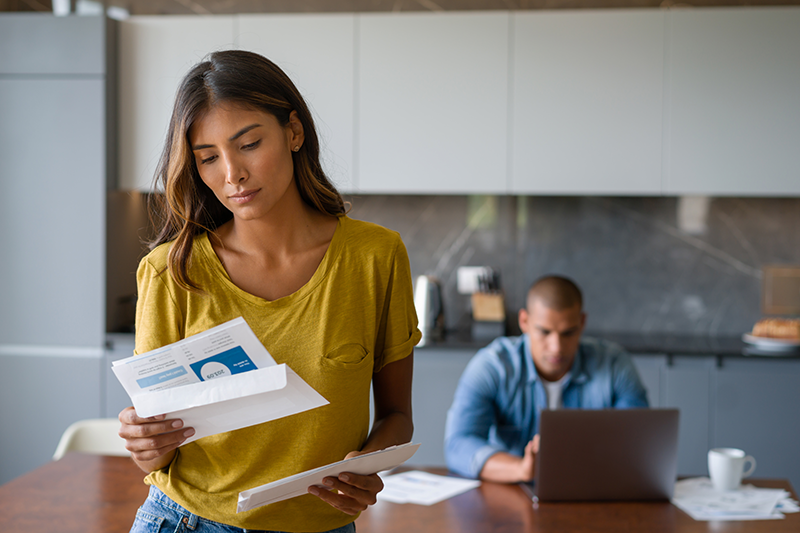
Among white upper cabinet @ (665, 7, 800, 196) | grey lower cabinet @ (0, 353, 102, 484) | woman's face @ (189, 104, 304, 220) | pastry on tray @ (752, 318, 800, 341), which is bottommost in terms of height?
grey lower cabinet @ (0, 353, 102, 484)

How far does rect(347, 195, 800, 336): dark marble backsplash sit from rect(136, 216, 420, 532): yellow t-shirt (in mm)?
2473

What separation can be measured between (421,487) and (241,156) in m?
0.96

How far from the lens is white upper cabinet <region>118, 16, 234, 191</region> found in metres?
3.20

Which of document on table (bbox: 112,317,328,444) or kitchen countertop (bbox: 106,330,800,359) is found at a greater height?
document on table (bbox: 112,317,328,444)

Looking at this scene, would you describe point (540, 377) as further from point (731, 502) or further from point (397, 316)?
point (397, 316)

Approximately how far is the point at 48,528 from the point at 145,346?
0.68 metres

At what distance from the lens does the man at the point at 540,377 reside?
6.66 ft

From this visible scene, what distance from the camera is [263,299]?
3.28 ft

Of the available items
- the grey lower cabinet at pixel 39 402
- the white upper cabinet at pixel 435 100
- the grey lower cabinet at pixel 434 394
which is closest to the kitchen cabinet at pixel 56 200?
the grey lower cabinet at pixel 39 402

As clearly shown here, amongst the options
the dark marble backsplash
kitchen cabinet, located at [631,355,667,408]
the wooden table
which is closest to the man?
the wooden table

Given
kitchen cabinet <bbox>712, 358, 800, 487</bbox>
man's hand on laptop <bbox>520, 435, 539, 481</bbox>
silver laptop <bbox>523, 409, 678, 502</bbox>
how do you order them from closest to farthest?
silver laptop <bbox>523, 409, 678, 502</bbox> < man's hand on laptop <bbox>520, 435, 539, 481</bbox> < kitchen cabinet <bbox>712, 358, 800, 487</bbox>

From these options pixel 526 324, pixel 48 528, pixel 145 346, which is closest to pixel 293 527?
pixel 145 346

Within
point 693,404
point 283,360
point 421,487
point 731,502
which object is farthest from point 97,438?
point 693,404

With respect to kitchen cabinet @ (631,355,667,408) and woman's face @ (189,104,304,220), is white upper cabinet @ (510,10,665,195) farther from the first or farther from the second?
woman's face @ (189,104,304,220)
